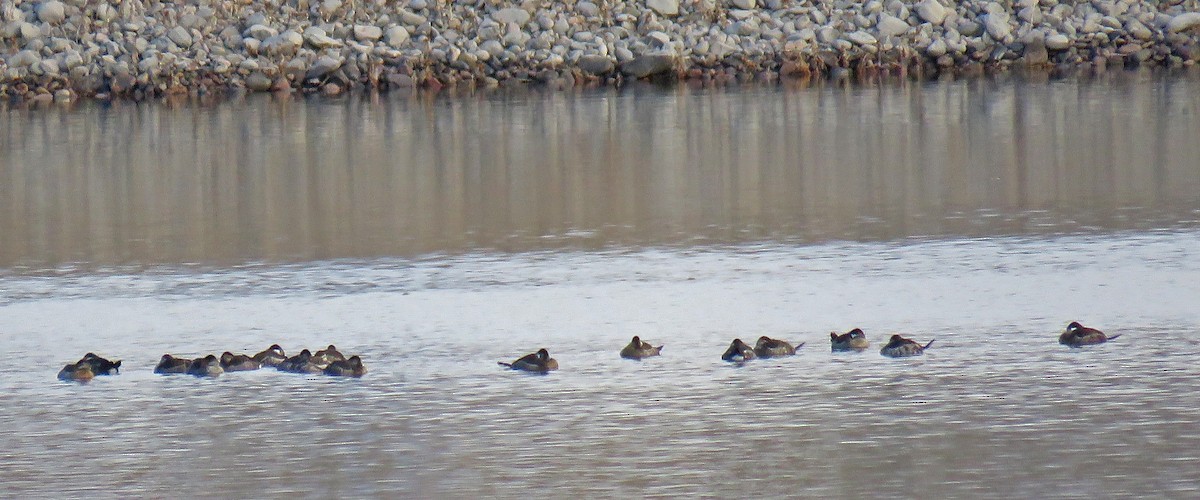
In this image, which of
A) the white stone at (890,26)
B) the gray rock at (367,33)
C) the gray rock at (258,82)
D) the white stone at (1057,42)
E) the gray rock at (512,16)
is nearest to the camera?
the white stone at (1057,42)

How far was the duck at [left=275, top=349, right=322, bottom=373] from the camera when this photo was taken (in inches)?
408

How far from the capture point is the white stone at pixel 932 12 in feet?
123

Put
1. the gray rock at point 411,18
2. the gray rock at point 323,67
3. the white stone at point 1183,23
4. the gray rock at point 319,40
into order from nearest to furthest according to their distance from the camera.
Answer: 1. the white stone at point 1183,23
2. the gray rock at point 323,67
3. the gray rock at point 319,40
4. the gray rock at point 411,18

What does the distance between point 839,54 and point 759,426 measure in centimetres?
2794

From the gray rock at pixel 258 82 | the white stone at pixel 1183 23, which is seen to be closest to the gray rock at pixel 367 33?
the gray rock at pixel 258 82

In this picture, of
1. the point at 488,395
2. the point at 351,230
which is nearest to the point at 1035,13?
the point at 351,230

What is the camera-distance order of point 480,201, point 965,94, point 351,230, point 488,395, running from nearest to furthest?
1. point 488,395
2. point 351,230
3. point 480,201
4. point 965,94

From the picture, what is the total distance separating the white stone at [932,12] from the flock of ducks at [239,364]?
28.3m

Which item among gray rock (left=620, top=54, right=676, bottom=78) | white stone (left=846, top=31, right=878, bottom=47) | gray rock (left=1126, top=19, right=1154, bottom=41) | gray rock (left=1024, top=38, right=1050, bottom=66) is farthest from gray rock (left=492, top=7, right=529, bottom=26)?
gray rock (left=1126, top=19, right=1154, bottom=41)

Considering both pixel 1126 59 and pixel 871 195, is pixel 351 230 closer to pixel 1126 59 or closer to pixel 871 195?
pixel 871 195

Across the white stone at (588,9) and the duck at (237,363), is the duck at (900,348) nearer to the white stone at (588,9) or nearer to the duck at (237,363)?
the duck at (237,363)

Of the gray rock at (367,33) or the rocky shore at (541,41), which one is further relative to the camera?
the gray rock at (367,33)

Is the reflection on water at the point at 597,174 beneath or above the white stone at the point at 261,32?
beneath

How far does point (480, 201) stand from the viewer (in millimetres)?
18094
